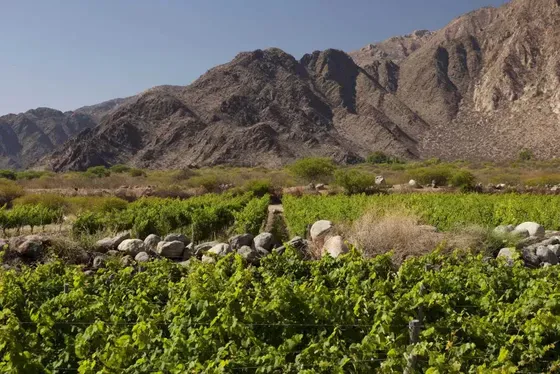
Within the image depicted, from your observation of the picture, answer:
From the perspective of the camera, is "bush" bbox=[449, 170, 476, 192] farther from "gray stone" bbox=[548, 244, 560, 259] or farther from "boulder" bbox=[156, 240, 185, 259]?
"boulder" bbox=[156, 240, 185, 259]

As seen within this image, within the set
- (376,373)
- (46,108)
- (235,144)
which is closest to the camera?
(376,373)

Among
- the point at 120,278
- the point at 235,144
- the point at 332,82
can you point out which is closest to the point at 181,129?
the point at 235,144

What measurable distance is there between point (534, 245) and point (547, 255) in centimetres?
68

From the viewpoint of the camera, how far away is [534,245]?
10945 millimetres

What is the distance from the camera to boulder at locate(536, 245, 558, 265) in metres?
10.2

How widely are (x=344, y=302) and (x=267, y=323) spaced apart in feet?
2.98

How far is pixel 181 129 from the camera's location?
66.1 meters

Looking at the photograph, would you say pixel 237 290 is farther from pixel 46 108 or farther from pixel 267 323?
pixel 46 108

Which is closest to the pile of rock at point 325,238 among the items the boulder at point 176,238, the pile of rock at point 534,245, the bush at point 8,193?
the pile of rock at point 534,245

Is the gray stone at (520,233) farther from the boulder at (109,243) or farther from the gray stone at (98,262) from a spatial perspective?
the boulder at (109,243)

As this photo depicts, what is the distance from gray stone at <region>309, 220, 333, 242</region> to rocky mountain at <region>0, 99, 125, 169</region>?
86157mm

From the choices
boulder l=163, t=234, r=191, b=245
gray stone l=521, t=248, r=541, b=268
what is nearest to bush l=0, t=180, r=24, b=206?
boulder l=163, t=234, r=191, b=245

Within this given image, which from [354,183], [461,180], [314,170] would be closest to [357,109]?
[314,170]

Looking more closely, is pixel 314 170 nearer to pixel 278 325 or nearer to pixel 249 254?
pixel 249 254
